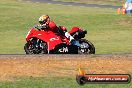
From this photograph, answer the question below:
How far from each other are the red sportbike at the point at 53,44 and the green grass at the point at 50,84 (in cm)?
575

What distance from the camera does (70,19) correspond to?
1666 inches

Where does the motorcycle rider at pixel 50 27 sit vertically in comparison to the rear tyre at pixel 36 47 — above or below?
above

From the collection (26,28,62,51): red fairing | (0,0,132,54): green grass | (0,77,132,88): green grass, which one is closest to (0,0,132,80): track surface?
(0,77,132,88): green grass

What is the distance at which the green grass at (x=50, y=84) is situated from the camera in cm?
1409

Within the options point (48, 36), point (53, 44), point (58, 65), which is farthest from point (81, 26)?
point (58, 65)

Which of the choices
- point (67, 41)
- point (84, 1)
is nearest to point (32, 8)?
point (84, 1)

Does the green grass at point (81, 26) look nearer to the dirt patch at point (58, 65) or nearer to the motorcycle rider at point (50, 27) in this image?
the motorcycle rider at point (50, 27)

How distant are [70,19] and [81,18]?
3.60ft

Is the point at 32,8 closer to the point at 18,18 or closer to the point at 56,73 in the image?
the point at 18,18

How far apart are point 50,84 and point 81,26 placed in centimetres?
2458

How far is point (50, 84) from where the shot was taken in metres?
14.6

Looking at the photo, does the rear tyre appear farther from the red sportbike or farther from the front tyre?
the front tyre

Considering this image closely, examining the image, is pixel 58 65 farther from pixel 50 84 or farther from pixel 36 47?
pixel 50 84

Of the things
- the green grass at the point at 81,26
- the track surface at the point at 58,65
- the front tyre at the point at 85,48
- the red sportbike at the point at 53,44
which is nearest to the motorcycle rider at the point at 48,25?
the red sportbike at the point at 53,44
